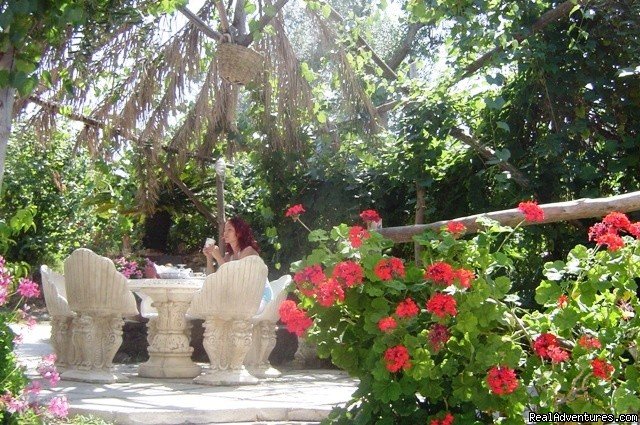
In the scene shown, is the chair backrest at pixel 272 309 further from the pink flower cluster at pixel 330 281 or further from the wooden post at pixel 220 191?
the pink flower cluster at pixel 330 281

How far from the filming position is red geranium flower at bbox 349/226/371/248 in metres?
4.07

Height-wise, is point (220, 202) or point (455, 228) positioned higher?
point (220, 202)

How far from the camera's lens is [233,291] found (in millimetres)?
6812

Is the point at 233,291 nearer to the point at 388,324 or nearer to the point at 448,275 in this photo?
the point at 388,324

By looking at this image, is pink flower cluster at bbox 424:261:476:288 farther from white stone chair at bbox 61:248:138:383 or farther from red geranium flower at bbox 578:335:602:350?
white stone chair at bbox 61:248:138:383

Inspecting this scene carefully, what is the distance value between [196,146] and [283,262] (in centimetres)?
153

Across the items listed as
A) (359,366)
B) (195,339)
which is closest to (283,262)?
(195,339)

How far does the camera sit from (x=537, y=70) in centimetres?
743

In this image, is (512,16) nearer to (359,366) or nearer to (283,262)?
(283,262)

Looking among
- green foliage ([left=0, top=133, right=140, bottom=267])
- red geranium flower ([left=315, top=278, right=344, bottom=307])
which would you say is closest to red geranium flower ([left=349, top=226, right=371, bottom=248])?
red geranium flower ([left=315, top=278, right=344, bottom=307])

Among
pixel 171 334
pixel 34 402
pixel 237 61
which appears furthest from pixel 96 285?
pixel 34 402

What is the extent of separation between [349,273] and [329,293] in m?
0.12

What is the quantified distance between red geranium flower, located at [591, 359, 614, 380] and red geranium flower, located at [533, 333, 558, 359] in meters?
0.19

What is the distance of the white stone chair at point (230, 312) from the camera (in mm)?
6797
